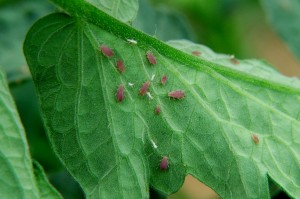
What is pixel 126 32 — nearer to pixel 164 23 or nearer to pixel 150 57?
pixel 150 57

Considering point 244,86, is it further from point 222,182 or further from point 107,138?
point 107,138

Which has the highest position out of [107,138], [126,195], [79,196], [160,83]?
[160,83]

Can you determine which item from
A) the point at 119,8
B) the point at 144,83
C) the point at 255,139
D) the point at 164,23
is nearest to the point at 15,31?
the point at 164,23

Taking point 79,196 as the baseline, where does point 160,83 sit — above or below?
above

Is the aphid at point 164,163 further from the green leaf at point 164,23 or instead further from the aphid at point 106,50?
the green leaf at point 164,23

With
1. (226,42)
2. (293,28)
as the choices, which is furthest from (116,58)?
(226,42)

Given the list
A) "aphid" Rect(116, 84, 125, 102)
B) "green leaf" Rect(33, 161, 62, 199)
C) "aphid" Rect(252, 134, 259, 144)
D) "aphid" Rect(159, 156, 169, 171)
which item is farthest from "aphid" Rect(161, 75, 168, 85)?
"green leaf" Rect(33, 161, 62, 199)
